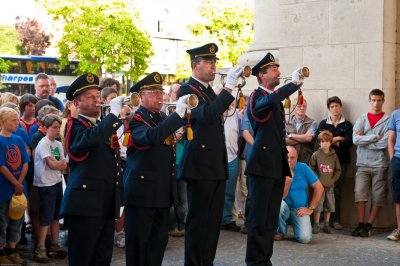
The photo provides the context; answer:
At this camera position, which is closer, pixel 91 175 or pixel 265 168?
pixel 91 175

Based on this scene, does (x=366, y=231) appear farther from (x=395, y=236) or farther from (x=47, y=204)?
(x=47, y=204)

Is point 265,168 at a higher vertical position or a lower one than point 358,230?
higher

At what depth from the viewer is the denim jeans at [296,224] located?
8273 millimetres

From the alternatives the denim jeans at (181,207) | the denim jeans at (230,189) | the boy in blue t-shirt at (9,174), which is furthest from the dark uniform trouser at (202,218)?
the denim jeans at (230,189)

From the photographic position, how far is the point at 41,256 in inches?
284

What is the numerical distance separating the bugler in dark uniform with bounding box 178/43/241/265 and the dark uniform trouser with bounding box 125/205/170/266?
17.8 inches

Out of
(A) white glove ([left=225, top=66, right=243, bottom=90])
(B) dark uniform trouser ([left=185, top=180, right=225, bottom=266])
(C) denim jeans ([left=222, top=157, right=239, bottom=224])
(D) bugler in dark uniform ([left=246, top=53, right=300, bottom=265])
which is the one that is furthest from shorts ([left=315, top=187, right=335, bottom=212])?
(A) white glove ([left=225, top=66, right=243, bottom=90])

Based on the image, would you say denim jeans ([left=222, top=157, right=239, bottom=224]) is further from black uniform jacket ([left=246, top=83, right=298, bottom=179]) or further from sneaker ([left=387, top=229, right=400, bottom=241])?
black uniform jacket ([left=246, top=83, right=298, bottom=179])

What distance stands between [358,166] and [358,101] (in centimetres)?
84

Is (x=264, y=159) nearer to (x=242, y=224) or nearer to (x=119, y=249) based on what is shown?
(x=119, y=249)

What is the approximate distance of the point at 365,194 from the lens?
29.2 feet

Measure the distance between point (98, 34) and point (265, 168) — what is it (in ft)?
118

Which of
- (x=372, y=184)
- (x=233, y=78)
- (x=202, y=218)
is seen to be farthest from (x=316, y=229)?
(x=233, y=78)

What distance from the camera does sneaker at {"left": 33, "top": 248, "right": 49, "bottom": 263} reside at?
23.6 feet
